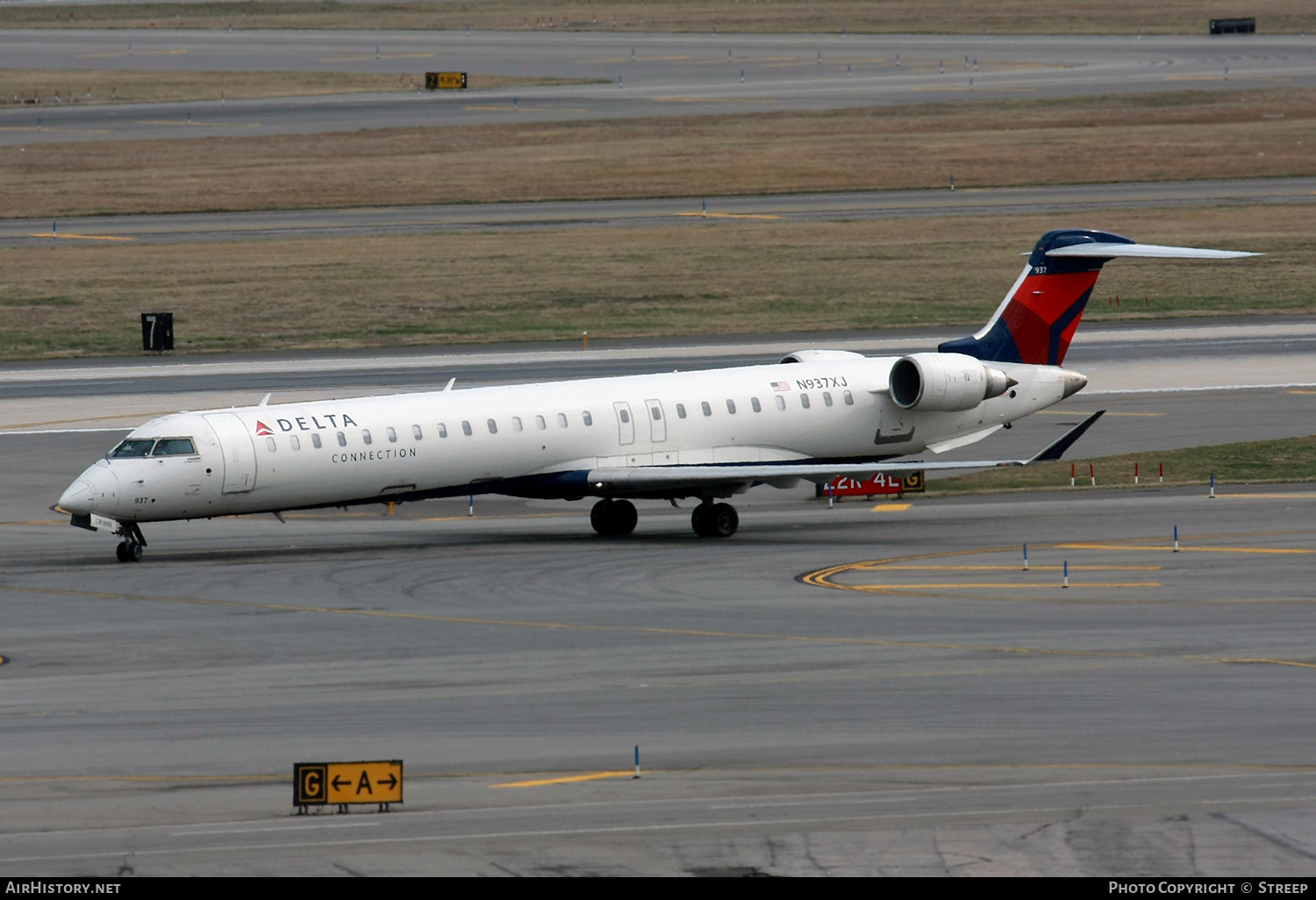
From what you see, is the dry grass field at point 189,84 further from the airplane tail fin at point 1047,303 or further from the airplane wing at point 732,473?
the airplane wing at point 732,473

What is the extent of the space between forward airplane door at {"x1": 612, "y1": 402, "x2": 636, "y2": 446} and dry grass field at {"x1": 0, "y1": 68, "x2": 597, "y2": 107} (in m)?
88.8

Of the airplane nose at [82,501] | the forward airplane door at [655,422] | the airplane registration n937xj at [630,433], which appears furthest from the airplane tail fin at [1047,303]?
the airplane nose at [82,501]

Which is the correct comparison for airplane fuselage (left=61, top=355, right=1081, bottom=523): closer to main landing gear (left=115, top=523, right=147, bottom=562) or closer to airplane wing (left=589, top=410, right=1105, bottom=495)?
airplane wing (left=589, top=410, right=1105, bottom=495)

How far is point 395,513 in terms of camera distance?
42.5 meters

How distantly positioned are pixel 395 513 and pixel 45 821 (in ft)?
75.8

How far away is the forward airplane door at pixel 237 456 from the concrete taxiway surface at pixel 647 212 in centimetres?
4886

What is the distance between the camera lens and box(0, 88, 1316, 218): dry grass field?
308 feet

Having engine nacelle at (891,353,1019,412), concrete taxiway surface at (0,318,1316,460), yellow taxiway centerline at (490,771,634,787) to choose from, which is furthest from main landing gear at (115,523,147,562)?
yellow taxiway centerline at (490,771,634,787)

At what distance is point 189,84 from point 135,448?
9713cm

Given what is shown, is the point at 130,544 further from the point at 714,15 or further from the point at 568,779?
the point at 714,15
